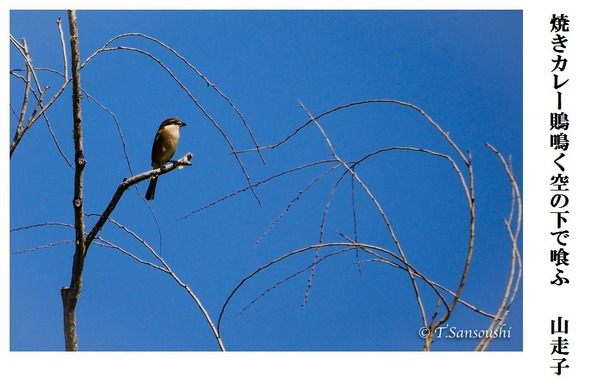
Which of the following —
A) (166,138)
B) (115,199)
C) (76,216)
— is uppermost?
(166,138)

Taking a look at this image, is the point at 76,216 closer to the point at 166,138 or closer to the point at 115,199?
the point at 115,199

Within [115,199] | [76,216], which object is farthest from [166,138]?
[76,216]

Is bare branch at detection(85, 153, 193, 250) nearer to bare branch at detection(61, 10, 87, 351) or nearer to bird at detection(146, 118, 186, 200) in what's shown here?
bare branch at detection(61, 10, 87, 351)

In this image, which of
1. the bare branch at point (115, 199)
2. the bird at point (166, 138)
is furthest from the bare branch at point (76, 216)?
the bird at point (166, 138)

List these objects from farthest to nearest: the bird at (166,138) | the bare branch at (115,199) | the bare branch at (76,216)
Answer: the bird at (166,138) → the bare branch at (115,199) → the bare branch at (76,216)

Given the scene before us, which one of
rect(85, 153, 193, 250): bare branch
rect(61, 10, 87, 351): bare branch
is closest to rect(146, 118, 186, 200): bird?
rect(85, 153, 193, 250): bare branch

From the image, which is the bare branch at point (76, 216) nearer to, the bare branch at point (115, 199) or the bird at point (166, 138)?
the bare branch at point (115, 199)

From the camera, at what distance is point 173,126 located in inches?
180

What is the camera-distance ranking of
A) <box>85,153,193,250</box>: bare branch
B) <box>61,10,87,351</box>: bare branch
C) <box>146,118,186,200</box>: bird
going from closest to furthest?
<box>61,10,87,351</box>: bare branch < <box>85,153,193,250</box>: bare branch < <box>146,118,186,200</box>: bird

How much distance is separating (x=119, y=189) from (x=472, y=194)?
1.63 m

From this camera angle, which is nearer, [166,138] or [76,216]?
[76,216]
